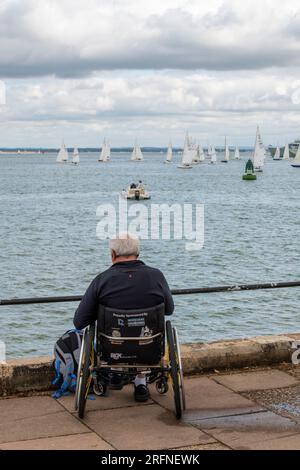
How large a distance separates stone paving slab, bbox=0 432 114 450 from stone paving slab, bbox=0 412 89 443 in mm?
81

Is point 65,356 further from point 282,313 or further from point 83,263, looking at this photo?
point 83,263

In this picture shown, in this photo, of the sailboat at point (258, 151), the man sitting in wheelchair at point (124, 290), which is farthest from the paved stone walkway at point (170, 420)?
the sailboat at point (258, 151)

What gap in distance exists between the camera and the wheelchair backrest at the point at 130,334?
556cm

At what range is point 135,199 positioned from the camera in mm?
76688

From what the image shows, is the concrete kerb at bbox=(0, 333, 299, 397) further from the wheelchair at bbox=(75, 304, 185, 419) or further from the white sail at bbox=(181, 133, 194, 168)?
the white sail at bbox=(181, 133, 194, 168)

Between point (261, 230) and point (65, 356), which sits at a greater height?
point (65, 356)

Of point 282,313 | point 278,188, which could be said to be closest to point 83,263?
point 282,313

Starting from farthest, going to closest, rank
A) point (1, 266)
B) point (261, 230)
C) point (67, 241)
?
point (261, 230)
point (67, 241)
point (1, 266)

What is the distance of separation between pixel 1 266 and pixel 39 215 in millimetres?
26806

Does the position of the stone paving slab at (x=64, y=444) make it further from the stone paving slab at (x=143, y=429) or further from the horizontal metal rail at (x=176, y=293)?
the horizontal metal rail at (x=176, y=293)

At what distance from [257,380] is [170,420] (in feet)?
4.06

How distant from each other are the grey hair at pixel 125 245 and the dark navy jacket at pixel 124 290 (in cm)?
7

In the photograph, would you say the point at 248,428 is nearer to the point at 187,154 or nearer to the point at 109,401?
the point at 109,401
